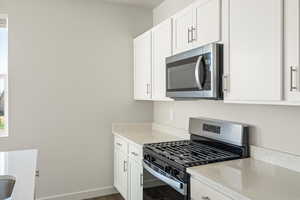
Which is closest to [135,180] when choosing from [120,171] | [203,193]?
[120,171]

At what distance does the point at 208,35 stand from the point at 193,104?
97 centimetres

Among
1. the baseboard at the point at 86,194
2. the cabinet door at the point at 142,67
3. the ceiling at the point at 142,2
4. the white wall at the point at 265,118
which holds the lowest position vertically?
the baseboard at the point at 86,194

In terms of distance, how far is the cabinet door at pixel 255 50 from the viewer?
138 cm

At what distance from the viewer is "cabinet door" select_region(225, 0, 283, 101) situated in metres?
1.38

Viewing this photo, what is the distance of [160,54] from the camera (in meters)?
2.65

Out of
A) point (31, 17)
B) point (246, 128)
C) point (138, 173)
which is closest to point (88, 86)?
point (31, 17)

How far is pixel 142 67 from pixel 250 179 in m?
1.99

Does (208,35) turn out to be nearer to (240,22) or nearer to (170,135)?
(240,22)

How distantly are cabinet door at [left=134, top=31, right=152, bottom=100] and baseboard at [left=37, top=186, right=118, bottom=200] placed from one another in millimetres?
1290

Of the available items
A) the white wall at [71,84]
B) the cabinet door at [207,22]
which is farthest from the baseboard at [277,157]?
the white wall at [71,84]

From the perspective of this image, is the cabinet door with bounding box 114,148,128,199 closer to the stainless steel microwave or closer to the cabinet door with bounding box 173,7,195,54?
the stainless steel microwave

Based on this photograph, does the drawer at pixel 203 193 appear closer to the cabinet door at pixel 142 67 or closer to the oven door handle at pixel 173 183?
the oven door handle at pixel 173 183

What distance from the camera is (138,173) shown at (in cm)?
247

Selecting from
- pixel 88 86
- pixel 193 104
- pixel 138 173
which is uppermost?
pixel 88 86
